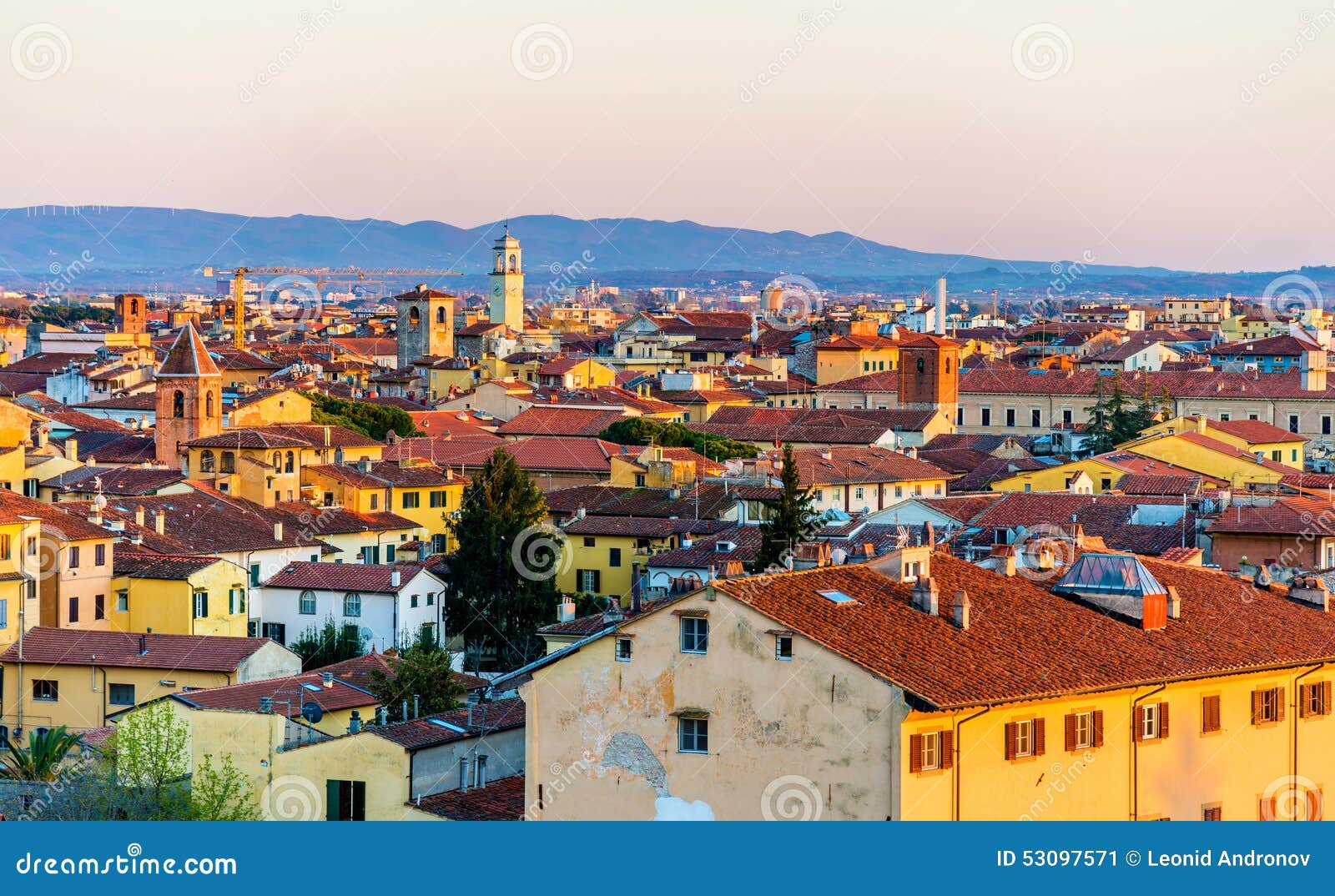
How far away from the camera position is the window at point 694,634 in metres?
17.1

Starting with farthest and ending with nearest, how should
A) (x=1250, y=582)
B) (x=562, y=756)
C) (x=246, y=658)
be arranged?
1. (x=246, y=658)
2. (x=1250, y=582)
3. (x=562, y=756)

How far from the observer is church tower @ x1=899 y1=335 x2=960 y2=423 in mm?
72375

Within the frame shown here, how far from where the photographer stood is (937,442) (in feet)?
206

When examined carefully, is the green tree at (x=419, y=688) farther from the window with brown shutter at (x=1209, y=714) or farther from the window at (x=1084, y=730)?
the window at (x=1084, y=730)

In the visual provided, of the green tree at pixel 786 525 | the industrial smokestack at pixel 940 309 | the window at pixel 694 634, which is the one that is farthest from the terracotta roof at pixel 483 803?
the industrial smokestack at pixel 940 309

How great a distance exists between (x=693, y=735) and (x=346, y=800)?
420 centimetres

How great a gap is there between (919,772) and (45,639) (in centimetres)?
1739

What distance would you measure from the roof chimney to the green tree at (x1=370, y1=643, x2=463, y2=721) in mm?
8168

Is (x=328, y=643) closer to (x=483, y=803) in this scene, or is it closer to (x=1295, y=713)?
(x=483, y=803)

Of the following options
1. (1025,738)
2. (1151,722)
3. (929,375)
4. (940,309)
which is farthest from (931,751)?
(940,309)

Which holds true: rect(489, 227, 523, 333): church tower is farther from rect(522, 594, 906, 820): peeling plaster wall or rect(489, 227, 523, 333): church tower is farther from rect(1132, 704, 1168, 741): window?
rect(522, 594, 906, 820): peeling plaster wall

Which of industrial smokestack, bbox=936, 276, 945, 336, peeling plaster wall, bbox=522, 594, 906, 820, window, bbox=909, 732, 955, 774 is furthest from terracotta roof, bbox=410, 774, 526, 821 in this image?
industrial smokestack, bbox=936, 276, 945, 336

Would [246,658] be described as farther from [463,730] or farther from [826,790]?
[826,790]

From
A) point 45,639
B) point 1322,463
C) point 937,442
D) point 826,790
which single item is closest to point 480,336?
point 937,442
